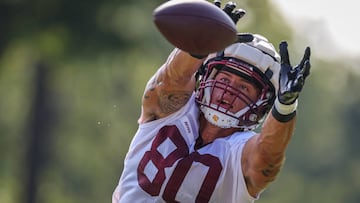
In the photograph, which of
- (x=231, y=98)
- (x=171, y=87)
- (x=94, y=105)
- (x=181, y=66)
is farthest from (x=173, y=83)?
(x=94, y=105)

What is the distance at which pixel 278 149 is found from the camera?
7.18 metres

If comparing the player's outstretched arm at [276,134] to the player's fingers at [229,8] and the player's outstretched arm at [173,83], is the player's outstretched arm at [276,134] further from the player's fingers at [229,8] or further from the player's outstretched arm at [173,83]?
the player's outstretched arm at [173,83]

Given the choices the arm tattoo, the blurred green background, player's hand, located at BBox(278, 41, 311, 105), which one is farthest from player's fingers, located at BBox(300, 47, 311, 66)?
the blurred green background

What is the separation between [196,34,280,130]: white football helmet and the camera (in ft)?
24.9

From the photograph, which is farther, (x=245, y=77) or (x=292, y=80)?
(x=245, y=77)

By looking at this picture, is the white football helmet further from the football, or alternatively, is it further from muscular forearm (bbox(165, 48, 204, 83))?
the football

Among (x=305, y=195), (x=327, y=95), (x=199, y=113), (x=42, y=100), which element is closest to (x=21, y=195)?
(x=42, y=100)

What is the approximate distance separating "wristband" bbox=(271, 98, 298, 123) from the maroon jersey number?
59 cm

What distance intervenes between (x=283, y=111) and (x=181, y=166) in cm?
75

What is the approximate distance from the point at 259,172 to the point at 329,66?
33.9 meters

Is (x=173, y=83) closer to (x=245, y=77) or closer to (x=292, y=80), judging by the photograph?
(x=245, y=77)

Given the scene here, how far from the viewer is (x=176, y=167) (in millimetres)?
7547

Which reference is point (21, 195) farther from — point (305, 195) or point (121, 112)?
point (305, 195)

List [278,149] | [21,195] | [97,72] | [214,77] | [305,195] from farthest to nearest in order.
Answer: [305,195] < [97,72] < [21,195] < [214,77] < [278,149]
